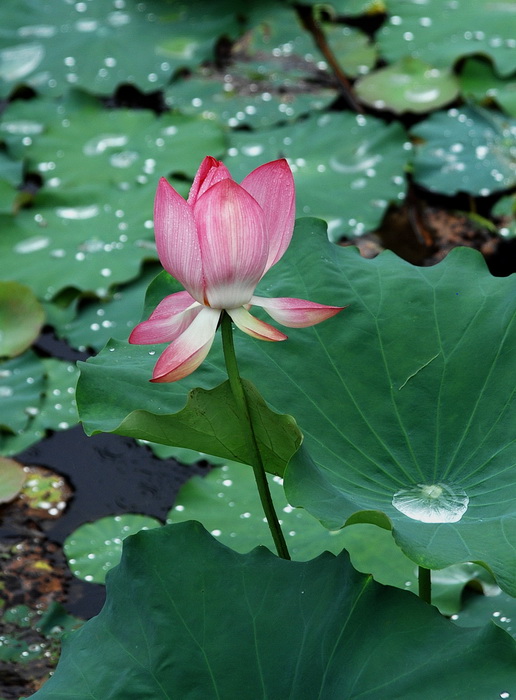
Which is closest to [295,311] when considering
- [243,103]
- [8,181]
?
[8,181]

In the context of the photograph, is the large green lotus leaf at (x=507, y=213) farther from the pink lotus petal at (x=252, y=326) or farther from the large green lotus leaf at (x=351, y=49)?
the pink lotus petal at (x=252, y=326)

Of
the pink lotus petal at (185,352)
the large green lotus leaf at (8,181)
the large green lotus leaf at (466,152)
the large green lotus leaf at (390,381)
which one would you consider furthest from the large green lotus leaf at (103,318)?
the pink lotus petal at (185,352)

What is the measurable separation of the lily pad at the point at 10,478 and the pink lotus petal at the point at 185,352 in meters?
0.96

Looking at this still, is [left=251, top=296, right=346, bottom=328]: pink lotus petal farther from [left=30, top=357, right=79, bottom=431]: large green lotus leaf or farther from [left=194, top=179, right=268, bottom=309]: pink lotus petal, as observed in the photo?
[left=30, top=357, right=79, bottom=431]: large green lotus leaf

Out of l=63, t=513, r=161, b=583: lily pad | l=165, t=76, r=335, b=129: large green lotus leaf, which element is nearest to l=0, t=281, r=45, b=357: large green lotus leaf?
l=63, t=513, r=161, b=583: lily pad

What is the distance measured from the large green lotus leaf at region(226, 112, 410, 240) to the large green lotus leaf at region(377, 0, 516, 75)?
1.36 ft

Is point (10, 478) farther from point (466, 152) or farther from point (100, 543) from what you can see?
point (466, 152)

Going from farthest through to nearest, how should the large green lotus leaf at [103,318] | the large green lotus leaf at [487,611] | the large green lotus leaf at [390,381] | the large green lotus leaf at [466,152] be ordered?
1. the large green lotus leaf at [466,152]
2. the large green lotus leaf at [103,318]
3. the large green lotus leaf at [487,611]
4. the large green lotus leaf at [390,381]

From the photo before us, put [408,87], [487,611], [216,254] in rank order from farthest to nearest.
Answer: [408,87]
[487,611]
[216,254]

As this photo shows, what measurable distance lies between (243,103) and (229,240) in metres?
2.06

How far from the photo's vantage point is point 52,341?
2158mm

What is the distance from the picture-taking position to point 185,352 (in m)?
0.96

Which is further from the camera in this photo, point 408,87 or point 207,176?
point 408,87

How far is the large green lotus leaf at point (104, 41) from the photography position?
3.00m
